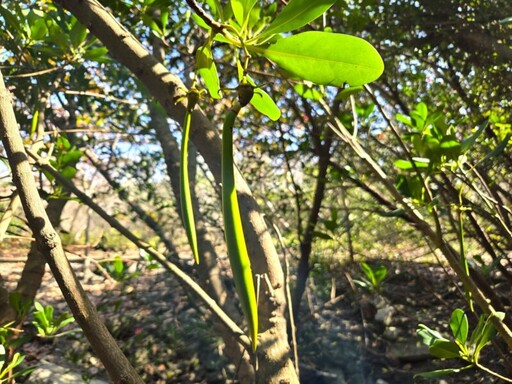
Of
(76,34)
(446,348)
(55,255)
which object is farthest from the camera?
(76,34)

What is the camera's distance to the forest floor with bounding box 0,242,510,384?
2.16m

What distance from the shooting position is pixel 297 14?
375mm

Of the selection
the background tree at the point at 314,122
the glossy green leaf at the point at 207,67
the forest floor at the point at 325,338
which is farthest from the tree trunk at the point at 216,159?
the forest floor at the point at 325,338

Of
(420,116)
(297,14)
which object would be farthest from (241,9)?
(420,116)

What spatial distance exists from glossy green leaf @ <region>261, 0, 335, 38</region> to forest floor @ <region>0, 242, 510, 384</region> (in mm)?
1751

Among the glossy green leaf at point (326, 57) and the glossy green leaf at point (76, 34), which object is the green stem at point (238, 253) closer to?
the glossy green leaf at point (326, 57)

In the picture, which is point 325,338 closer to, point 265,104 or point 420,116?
point 420,116

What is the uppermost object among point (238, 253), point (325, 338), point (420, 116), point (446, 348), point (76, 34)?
point (76, 34)

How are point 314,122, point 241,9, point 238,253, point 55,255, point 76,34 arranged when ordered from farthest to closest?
point 314,122 < point 76,34 < point 55,255 < point 241,9 < point 238,253

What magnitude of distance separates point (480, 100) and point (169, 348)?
6.28ft

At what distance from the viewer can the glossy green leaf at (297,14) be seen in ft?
1.21

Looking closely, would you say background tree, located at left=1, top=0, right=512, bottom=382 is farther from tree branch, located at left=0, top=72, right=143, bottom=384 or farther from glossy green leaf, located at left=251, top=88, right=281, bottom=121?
tree branch, located at left=0, top=72, right=143, bottom=384

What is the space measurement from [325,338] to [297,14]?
2269 mm

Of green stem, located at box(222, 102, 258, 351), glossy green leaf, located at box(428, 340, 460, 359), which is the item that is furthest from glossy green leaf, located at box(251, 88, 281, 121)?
glossy green leaf, located at box(428, 340, 460, 359)
